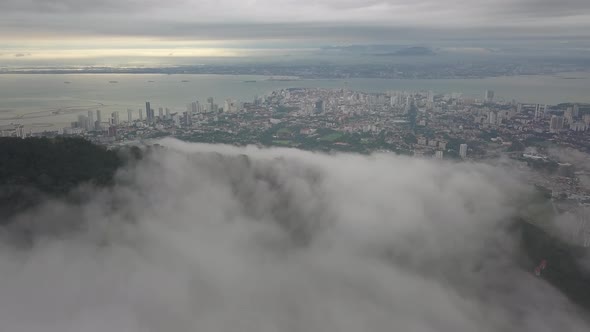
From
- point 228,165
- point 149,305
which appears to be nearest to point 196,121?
point 228,165

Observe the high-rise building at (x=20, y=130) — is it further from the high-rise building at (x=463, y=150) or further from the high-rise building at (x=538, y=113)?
the high-rise building at (x=538, y=113)

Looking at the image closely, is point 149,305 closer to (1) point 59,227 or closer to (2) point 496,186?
(1) point 59,227

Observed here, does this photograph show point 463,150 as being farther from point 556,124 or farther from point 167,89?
point 167,89

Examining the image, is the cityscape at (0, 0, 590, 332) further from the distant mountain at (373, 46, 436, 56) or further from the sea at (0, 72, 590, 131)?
the distant mountain at (373, 46, 436, 56)

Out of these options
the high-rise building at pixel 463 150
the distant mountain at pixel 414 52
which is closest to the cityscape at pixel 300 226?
the high-rise building at pixel 463 150

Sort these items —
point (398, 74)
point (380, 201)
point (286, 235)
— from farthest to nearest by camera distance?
point (398, 74) < point (380, 201) < point (286, 235)

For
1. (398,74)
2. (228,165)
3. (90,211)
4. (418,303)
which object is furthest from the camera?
(398,74)

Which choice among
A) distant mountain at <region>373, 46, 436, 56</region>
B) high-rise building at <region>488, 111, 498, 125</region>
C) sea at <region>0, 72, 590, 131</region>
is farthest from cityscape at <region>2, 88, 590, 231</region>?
distant mountain at <region>373, 46, 436, 56</region>
